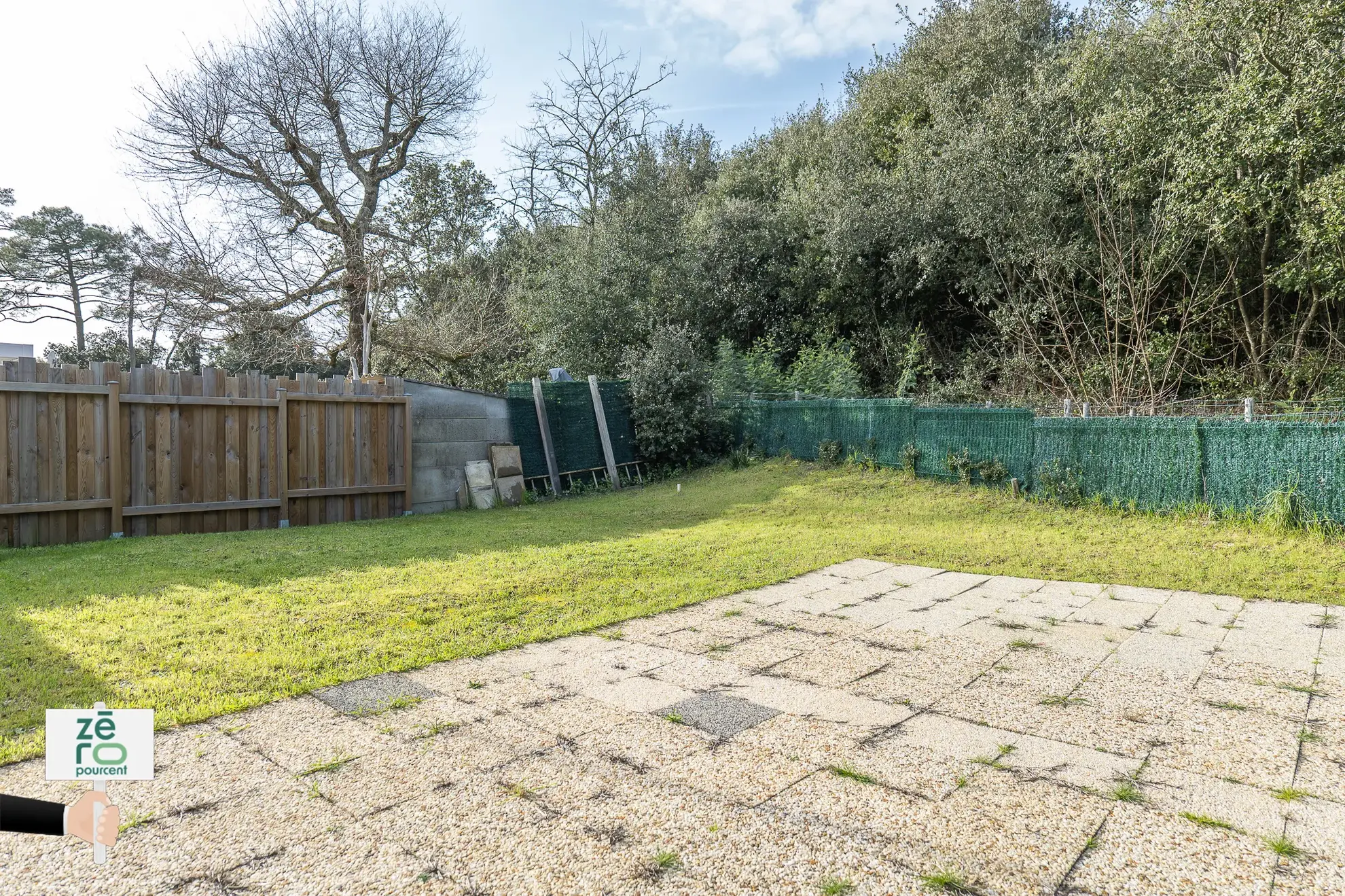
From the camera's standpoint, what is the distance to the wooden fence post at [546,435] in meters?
11.0

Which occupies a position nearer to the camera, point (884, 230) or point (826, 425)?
point (826, 425)

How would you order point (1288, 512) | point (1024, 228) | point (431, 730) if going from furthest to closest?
point (1024, 228) < point (1288, 512) < point (431, 730)

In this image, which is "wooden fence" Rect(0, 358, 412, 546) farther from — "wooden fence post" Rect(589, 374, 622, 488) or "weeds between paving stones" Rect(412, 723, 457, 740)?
"weeds between paving stones" Rect(412, 723, 457, 740)

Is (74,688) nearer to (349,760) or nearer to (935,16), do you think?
(349,760)

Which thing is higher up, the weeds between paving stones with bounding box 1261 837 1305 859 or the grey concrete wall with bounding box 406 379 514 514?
the grey concrete wall with bounding box 406 379 514 514

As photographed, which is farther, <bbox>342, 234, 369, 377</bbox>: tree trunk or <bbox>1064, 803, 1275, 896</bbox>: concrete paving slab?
<bbox>342, 234, 369, 377</bbox>: tree trunk

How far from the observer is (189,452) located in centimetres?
737

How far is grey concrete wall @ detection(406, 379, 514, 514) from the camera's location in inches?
378

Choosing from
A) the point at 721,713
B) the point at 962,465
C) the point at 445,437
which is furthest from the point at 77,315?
the point at 721,713

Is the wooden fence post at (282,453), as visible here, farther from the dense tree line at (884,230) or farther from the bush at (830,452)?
the bush at (830,452)

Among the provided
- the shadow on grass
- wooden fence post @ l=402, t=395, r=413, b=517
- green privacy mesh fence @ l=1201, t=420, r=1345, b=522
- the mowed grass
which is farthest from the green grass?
wooden fence post @ l=402, t=395, r=413, b=517

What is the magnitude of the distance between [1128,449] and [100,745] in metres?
9.38

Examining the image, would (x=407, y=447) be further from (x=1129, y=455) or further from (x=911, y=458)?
(x=1129, y=455)

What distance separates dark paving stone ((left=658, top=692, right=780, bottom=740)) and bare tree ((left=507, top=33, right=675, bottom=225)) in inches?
705
